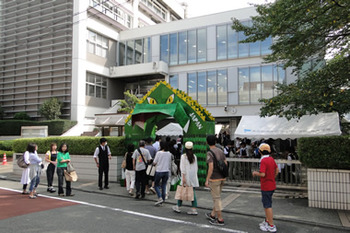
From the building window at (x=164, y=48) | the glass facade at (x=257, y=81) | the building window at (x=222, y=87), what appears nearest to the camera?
the glass facade at (x=257, y=81)

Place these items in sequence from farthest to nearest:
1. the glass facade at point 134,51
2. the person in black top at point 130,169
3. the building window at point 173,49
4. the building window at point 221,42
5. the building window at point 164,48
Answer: the glass facade at point 134,51 → the building window at point 164,48 → the building window at point 173,49 → the building window at point 221,42 → the person in black top at point 130,169

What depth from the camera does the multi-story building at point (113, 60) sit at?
23.6m

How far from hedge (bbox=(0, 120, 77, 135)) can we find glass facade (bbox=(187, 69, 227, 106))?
1127 cm

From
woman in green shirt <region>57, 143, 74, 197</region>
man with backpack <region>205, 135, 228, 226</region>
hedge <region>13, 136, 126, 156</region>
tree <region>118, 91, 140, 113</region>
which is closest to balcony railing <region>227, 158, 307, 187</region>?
man with backpack <region>205, 135, 228, 226</region>

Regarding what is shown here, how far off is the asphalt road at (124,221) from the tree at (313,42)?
154 inches

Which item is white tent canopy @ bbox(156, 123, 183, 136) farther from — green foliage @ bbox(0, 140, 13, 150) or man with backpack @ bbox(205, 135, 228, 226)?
green foliage @ bbox(0, 140, 13, 150)

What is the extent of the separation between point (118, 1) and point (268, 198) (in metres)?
29.7

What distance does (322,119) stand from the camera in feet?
35.0

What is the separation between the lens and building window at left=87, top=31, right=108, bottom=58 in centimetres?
2609

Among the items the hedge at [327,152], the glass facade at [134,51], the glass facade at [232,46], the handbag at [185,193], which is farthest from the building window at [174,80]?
the handbag at [185,193]

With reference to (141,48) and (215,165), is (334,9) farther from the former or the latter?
(141,48)

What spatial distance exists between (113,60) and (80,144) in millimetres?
18664

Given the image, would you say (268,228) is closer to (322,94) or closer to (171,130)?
(322,94)

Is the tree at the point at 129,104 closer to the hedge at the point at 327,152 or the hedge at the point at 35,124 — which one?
the hedge at the point at 35,124
